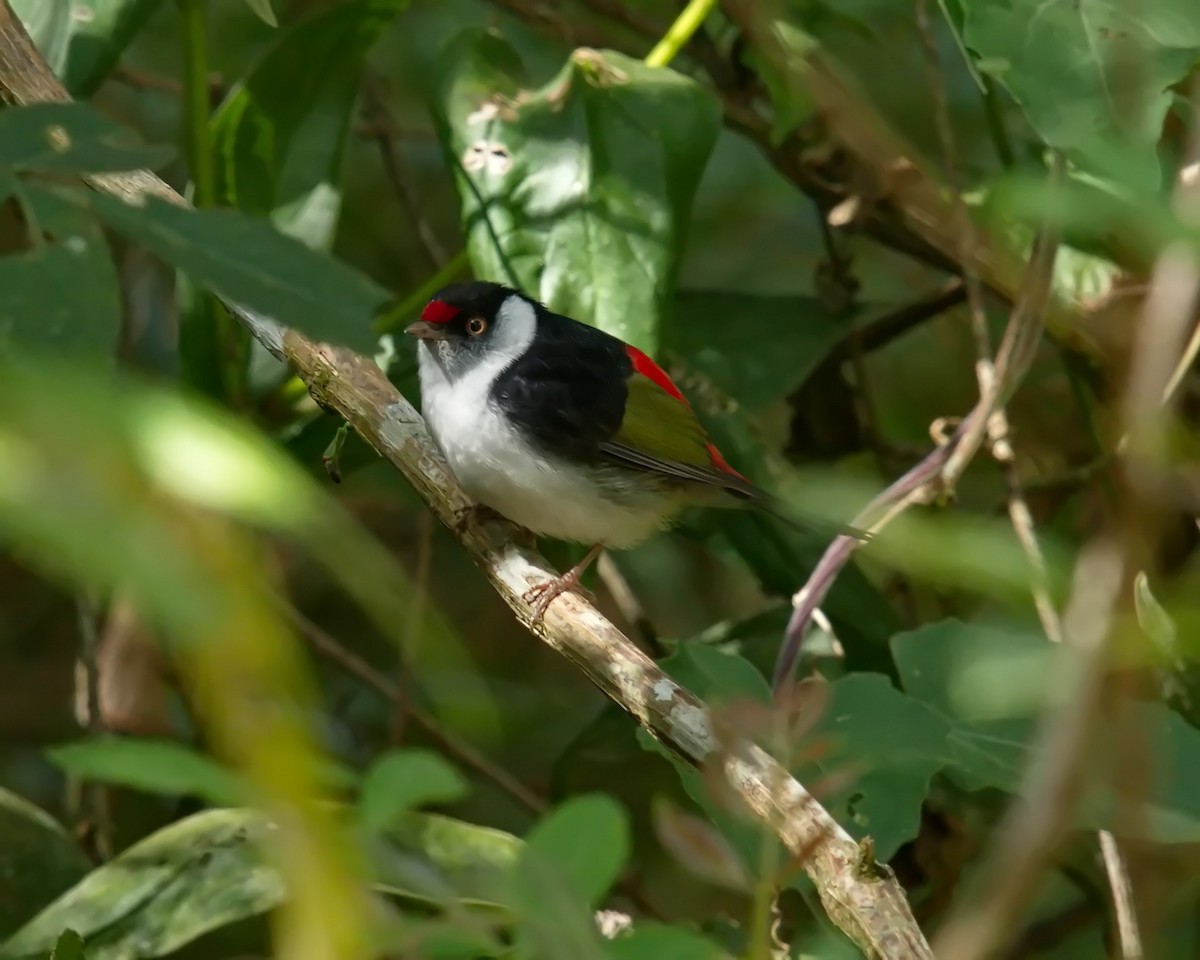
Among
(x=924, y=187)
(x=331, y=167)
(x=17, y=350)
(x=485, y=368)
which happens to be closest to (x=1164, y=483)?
(x=924, y=187)

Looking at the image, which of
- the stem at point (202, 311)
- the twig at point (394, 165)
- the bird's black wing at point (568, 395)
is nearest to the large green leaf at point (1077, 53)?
the bird's black wing at point (568, 395)

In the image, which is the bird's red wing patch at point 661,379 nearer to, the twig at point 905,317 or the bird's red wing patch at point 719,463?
the bird's red wing patch at point 719,463

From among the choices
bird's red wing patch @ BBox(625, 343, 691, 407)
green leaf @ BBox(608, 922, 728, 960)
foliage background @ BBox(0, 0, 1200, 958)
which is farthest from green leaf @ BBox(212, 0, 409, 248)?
green leaf @ BBox(608, 922, 728, 960)

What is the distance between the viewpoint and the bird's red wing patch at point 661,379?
315 centimetres

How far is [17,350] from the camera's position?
898 millimetres

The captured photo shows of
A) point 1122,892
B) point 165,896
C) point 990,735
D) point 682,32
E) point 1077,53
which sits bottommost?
point 165,896

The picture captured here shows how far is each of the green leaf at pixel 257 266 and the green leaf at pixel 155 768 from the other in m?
0.31

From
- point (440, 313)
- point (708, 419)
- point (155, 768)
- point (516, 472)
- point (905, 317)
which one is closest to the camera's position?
point (155, 768)

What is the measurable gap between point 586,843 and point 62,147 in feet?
2.23

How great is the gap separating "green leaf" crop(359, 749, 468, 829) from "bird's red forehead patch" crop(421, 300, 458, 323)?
2416mm

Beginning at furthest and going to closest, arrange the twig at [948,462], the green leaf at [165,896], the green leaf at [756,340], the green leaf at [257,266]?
the green leaf at [756,340] < the twig at [948,462] < the green leaf at [165,896] < the green leaf at [257,266]

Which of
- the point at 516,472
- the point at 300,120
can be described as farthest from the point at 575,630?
the point at 300,120

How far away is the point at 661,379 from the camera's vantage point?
128 inches

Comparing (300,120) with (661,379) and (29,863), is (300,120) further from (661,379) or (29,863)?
(29,863)
